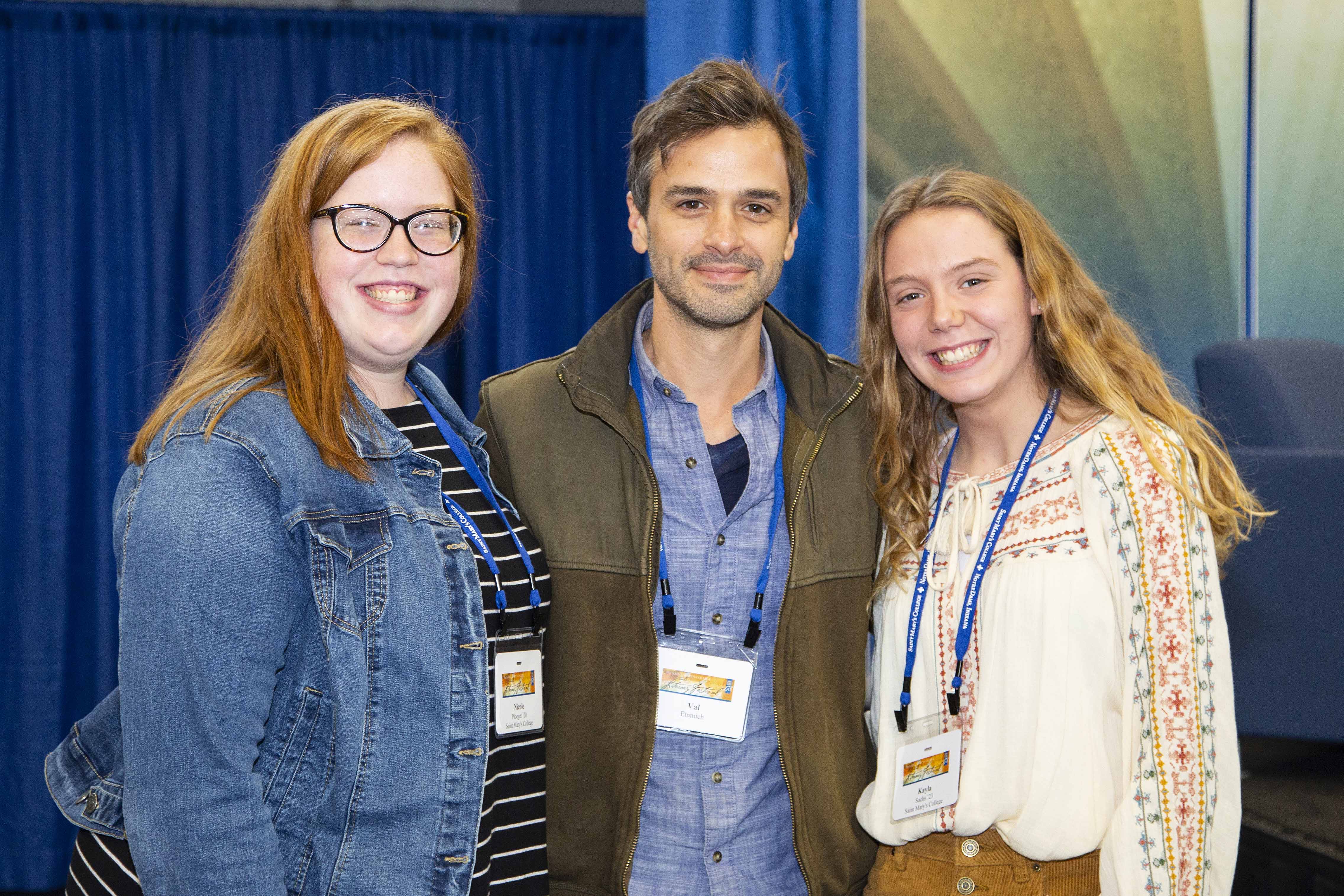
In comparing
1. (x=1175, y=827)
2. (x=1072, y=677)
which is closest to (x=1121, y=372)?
(x=1072, y=677)

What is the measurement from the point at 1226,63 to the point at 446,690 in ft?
17.8

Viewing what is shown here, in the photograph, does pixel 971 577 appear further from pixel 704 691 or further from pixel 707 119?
pixel 707 119

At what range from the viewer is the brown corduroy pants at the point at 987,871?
164 centimetres

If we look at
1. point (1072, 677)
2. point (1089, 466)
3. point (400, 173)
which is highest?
point (400, 173)

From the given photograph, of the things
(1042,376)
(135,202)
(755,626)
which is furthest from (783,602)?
(135,202)

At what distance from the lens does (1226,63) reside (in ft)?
17.0

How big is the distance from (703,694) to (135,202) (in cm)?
335

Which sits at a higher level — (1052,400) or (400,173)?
(400,173)

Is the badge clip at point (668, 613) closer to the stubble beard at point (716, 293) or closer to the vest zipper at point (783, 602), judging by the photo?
the vest zipper at point (783, 602)

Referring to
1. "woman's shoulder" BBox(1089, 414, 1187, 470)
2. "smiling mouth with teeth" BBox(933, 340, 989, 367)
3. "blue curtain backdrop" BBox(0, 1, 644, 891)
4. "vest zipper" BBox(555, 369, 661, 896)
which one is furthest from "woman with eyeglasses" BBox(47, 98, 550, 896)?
"blue curtain backdrop" BBox(0, 1, 644, 891)

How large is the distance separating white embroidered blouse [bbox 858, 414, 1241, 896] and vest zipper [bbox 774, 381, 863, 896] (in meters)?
0.18

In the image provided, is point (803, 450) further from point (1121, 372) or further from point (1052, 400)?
point (1121, 372)

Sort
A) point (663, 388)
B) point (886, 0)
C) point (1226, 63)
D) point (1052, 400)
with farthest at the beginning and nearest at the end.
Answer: point (1226, 63)
point (886, 0)
point (663, 388)
point (1052, 400)

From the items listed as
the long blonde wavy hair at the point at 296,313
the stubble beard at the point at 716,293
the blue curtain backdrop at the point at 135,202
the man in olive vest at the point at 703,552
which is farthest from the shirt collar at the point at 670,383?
the blue curtain backdrop at the point at 135,202
